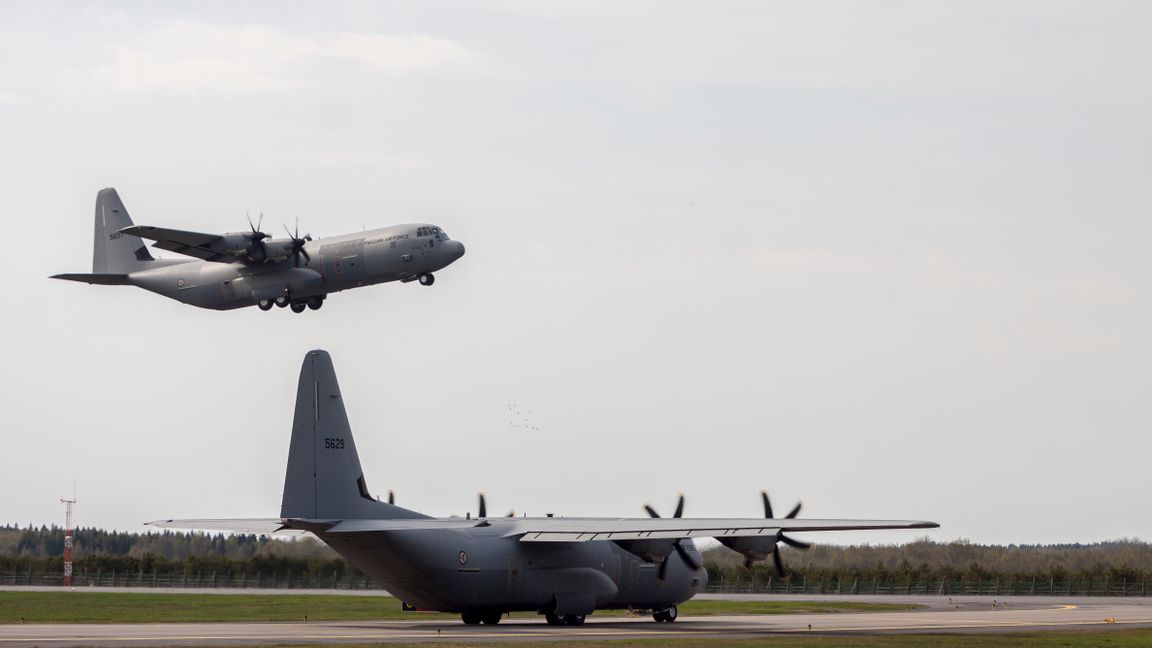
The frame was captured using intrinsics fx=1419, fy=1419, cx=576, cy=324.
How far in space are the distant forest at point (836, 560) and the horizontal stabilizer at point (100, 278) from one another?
1951cm

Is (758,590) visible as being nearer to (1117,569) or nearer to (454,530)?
(1117,569)

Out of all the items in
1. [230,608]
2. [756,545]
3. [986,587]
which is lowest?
[230,608]

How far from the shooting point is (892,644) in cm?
3722

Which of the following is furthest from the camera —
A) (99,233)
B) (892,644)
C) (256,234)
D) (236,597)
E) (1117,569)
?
(1117,569)

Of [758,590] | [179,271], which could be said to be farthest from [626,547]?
[758,590]

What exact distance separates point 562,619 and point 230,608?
18.1m

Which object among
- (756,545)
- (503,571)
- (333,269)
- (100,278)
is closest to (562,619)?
(503,571)

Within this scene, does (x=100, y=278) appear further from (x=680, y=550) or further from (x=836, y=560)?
(x=836, y=560)

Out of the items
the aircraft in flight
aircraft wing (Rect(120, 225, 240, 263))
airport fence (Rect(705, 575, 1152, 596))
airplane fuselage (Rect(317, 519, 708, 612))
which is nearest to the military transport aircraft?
aircraft wing (Rect(120, 225, 240, 263))

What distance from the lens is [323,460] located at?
141 feet

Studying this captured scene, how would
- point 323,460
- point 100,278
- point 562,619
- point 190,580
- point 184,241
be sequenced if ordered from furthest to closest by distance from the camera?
1. point 190,580
2. point 100,278
3. point 184,241
4. point 562,619
5. point 323,460

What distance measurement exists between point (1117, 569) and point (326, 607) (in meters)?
52.0

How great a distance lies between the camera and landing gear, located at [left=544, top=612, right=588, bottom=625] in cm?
4759

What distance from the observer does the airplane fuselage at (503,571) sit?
42875 millimetres
